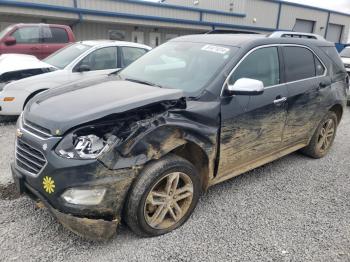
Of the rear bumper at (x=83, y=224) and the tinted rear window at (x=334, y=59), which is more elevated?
the tinted rear window at (x=334, y=59)

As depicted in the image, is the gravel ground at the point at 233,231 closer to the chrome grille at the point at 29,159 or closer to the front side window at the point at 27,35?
the chrome grille at the point at 29,159

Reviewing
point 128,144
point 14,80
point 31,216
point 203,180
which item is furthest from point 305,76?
point 14,80

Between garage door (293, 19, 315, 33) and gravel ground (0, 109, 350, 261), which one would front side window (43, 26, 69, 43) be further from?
garage door (293, 19, 315, 33)

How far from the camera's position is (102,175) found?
2338 millimetres

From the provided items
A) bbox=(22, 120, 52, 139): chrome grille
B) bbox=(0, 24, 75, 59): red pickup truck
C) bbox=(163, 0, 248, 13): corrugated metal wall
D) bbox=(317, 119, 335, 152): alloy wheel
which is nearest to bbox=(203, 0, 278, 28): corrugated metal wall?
bbox=(163, 0, 248, 13): corrugated metal wall

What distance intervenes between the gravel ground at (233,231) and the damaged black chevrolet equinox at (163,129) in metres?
0.21

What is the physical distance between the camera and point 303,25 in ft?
88.5

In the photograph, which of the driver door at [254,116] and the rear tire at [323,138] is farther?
the rear tire at [323,138]

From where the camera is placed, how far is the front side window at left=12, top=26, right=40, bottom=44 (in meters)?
8.77

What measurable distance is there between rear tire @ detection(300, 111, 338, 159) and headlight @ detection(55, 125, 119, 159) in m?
3.39

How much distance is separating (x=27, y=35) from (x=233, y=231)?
8.45 metres

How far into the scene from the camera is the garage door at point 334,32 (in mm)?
29172

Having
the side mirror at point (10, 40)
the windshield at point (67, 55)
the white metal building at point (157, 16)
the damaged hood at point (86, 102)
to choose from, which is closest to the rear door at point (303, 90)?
the damaged hood at point (86, 102)

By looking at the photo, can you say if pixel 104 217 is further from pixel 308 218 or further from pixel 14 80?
pixel 14 80
